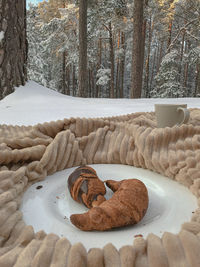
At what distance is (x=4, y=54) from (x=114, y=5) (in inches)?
271

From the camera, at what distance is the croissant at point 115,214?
0.38m

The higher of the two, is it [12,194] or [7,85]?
[7,85]

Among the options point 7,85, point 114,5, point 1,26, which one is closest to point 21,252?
point 7,85

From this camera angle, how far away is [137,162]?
666 mm

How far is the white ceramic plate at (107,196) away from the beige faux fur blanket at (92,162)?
2 cm

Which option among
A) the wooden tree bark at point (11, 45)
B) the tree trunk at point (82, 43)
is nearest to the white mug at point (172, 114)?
the wooden tree bark at point (11, 45)

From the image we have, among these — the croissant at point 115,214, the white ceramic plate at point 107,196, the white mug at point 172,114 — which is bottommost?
the white ceramic plate at point 107,196

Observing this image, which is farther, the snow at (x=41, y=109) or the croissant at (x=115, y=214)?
the snow at (x=41, y=109)

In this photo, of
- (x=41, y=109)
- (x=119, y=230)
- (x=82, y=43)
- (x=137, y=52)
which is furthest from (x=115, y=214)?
(x=82, y=43)

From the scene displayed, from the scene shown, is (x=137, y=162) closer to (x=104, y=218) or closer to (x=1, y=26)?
(x=104, y=218)

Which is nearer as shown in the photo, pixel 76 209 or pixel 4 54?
pixel 76 209

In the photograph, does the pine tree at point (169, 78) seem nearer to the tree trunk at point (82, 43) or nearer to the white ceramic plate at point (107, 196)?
the tree trunk at point (82, 43)

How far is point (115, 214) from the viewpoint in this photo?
384 millimetres

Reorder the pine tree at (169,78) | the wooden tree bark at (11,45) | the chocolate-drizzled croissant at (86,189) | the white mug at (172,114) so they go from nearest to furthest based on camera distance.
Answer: the chocolate-drizzled croissant at (86,189) → the white mug at (172,114) → the wooden tree bark at (11,45) → the pine tree at (169,78)
